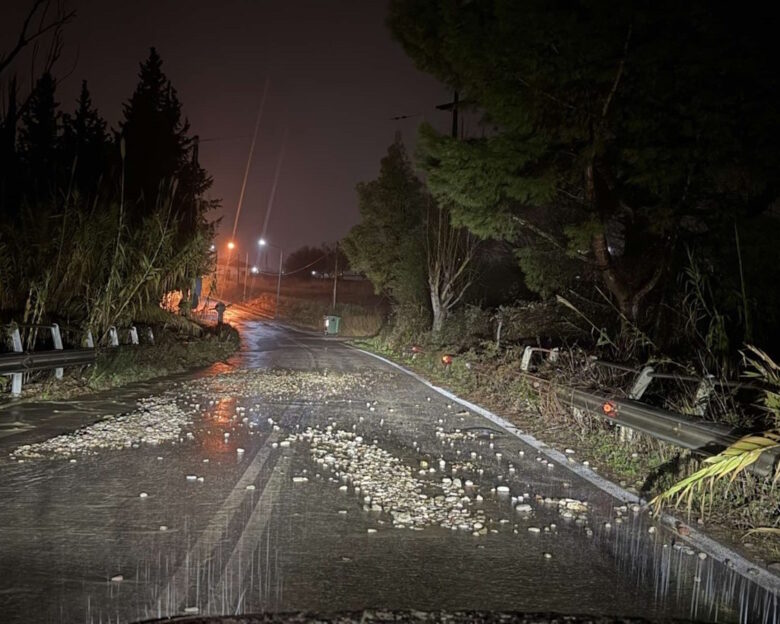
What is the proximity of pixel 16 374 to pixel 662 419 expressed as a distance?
32.7ft

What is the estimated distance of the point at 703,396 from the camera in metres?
6.95

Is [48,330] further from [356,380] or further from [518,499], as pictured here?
[518,499]

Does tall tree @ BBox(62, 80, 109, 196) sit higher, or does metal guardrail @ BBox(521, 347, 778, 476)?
tall tree @ BBox(62, 80, 109, 196)

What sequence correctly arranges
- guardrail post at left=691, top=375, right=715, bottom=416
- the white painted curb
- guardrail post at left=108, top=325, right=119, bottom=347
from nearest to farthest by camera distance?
the white painted curb → guardrail post at left=691, top=375, right=715, bottom=416 → guardrail post at left=108, top=325, right=119, bottom=347

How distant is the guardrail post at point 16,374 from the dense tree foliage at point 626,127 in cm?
833

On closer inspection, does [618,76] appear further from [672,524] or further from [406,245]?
[406,245]

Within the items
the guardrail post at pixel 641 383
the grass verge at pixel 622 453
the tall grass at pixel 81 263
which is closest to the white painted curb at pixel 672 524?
the grass verge at pixel 622 453

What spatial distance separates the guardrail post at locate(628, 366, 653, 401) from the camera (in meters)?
7.97

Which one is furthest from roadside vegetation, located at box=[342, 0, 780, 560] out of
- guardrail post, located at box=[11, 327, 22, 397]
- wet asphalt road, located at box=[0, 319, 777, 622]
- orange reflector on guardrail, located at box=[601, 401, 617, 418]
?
guardrail post, located at box=[11, 327, 22, 397]

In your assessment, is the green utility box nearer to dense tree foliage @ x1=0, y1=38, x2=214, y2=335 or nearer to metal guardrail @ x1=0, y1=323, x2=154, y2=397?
dense tree foliage @ x1=0, y1=38, x2=214, y2=335

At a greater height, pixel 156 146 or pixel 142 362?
pixel 156 146

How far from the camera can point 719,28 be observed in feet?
30.9

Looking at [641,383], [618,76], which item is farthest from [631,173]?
[641,383]

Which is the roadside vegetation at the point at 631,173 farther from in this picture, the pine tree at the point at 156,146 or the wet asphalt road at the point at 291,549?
the pine tree at the point at 156,146
